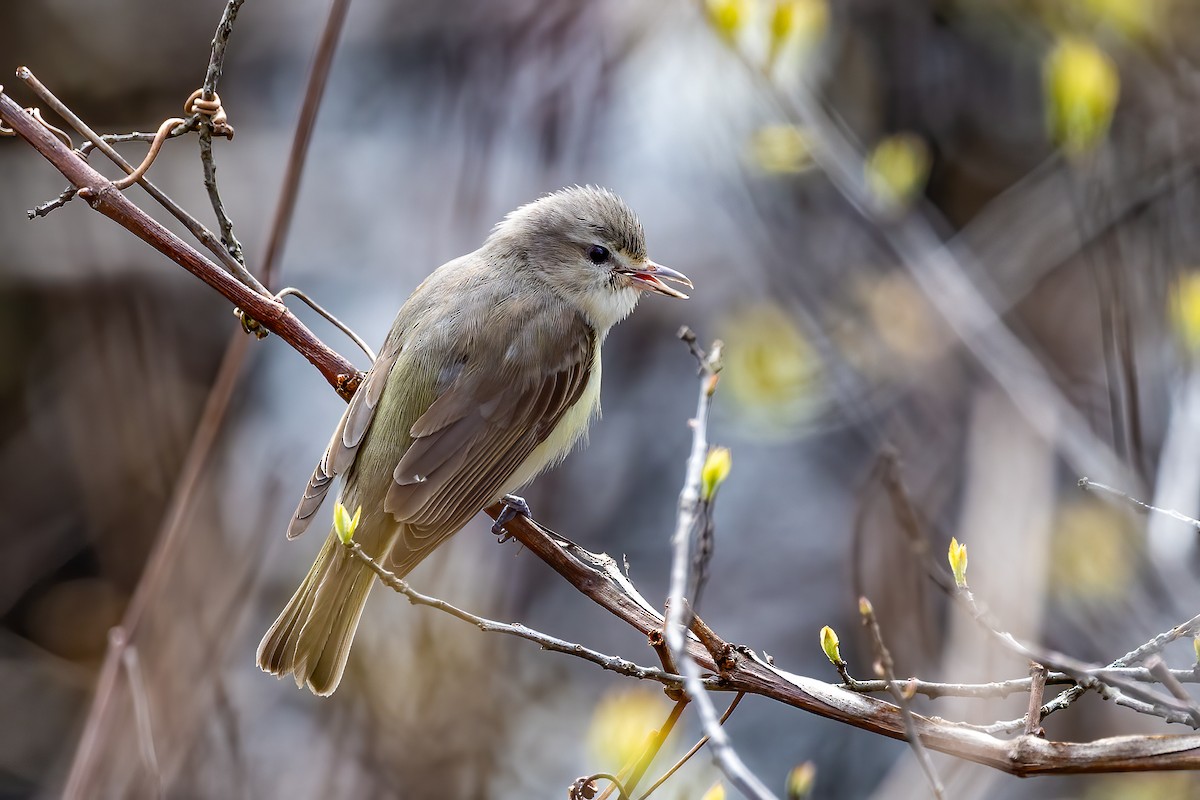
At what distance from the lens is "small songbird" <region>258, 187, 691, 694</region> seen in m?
3.50

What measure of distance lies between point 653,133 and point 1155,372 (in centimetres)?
286

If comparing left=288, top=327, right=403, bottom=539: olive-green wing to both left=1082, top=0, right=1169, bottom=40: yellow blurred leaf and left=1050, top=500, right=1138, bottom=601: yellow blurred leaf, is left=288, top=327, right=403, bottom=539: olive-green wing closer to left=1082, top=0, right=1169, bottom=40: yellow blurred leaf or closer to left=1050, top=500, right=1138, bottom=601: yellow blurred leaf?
left=1050, top=500, right=1138, bottom=601: yellow blurred leaf

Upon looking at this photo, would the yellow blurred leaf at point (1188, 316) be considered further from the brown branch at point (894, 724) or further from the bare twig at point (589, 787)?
the bare twig at point (589, 787)

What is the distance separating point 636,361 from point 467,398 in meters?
2.77

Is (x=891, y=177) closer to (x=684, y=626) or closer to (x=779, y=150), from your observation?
(x=779, y=150)

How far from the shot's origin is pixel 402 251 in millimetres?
6387

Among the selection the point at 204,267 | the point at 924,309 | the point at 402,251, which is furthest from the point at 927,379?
the point at 204,267

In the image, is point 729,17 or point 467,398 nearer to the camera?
point 729,17

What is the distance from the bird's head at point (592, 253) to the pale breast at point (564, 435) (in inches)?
7.4

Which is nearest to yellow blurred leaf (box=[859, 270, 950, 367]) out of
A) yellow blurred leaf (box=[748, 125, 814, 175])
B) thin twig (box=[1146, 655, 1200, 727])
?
yellow blurred leaf (box=[748, 125, 814, 175])

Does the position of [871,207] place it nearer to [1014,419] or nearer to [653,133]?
[1014,419]

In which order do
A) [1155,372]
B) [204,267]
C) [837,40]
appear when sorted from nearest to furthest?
[204,267]
[1155,372]
[837,40]

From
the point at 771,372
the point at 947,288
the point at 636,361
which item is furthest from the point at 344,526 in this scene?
the point at 636,361

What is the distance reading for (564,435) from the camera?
412 centimetres
